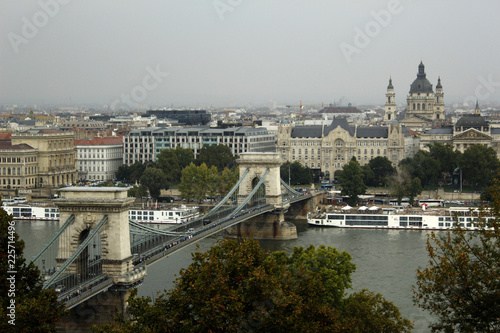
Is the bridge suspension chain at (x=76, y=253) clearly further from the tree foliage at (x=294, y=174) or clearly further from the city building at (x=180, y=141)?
the city building at (x=180, y=141)

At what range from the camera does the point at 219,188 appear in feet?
139

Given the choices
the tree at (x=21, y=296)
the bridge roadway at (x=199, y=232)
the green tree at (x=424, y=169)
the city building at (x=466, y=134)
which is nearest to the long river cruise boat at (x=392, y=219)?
the bridge roadway at (x=199, y=232)

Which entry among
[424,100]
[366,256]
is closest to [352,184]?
[366,256]

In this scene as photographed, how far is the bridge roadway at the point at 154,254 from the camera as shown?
16.2 metres

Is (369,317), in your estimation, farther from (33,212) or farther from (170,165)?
(170,165)

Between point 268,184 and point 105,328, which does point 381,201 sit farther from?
point 105,328

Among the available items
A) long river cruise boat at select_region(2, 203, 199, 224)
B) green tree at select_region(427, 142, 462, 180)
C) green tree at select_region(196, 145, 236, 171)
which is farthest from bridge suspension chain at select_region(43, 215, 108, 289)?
green tree at select_region(427, 142, 462, 180)

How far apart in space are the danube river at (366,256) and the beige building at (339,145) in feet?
59.9

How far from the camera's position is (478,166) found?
46156 millimetres

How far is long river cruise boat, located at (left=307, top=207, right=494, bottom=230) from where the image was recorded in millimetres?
35250

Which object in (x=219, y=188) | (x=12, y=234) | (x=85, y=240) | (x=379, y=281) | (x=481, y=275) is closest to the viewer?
(x=481, y=275)

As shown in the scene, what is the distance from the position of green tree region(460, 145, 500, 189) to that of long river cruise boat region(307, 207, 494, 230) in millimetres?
8773

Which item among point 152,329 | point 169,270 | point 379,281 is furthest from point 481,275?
point 169,270

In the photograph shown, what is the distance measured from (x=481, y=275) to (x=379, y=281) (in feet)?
38.8
